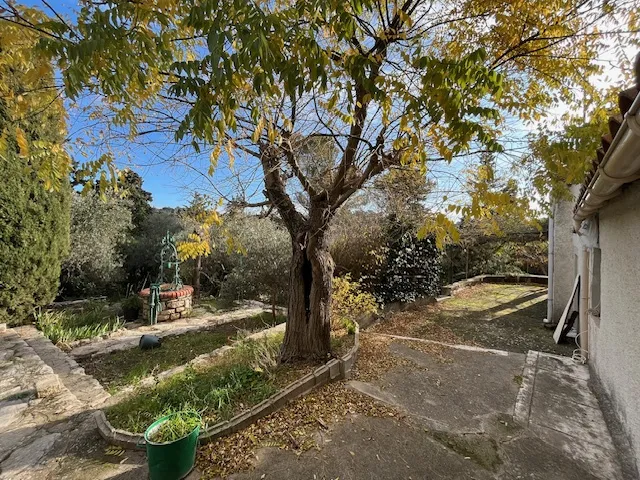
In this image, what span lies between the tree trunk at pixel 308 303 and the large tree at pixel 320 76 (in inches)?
0.7

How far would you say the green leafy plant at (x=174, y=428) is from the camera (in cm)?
262

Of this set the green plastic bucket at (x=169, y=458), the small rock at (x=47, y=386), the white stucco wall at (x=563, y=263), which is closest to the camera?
the green plastic bucket at (x=169, y=458)

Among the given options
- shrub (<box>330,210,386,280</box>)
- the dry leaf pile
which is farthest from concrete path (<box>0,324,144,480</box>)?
shrub (<box>330,210,386,280</box>)

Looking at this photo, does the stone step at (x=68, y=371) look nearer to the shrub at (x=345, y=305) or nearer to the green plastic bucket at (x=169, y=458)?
the green plastic bucket at (x=169, y=458)

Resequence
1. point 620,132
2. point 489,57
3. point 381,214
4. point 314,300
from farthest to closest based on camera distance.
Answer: point 381,214, point 314,300, point 489,57, point 620,132

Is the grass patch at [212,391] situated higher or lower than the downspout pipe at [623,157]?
lower

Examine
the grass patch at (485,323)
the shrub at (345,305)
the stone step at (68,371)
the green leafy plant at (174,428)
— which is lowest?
the grass patch at (485,323)

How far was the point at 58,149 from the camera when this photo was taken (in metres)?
3.24

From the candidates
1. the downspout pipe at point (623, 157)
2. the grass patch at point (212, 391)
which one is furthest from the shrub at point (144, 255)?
the downspout pipe at point (623, 157)

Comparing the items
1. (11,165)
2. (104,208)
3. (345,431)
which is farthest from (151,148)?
(104,208)

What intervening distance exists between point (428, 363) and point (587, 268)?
11.5 ft

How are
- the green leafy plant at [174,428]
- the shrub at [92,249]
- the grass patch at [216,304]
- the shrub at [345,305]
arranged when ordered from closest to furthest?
1. the green leafy plant at [174,428]
2. the shrub at [345,305]
3. the grass patch at [216,304]
4. the shrub at [92,249]

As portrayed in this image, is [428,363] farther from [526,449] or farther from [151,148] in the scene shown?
[151,148]

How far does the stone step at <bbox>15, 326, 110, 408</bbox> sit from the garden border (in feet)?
2.26
